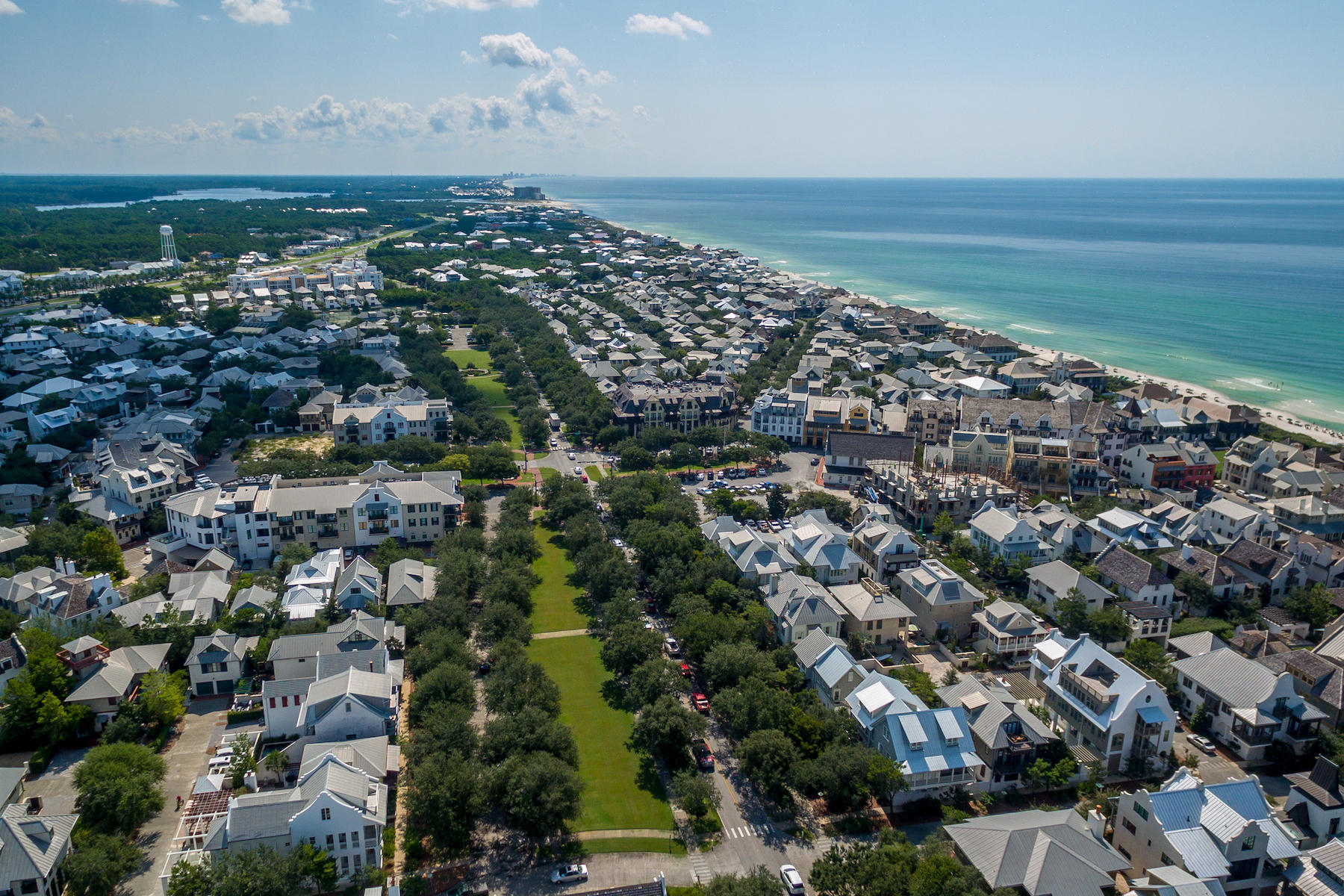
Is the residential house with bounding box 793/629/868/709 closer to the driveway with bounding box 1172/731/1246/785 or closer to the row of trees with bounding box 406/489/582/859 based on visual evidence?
the row of trees with bounding box 406/489/582/859

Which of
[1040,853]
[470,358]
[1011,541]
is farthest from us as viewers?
[470,358]

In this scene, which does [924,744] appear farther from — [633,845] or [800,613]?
[633,845]

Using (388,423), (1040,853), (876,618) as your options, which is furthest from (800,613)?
(388,423)

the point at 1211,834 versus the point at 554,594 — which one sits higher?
the point at 1211,834

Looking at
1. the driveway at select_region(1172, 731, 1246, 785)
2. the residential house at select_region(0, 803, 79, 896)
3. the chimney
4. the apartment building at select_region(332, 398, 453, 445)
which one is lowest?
the driveway at select_region(1172, 731, 1246, 785)

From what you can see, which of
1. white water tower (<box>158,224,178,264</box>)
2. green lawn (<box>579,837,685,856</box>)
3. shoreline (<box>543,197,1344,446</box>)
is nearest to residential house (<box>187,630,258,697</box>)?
green lawn (<box>579,837,685,856</box>)

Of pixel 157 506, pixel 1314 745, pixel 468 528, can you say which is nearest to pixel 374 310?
pixel 157 506

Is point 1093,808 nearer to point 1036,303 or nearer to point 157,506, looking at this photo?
point 157,506
